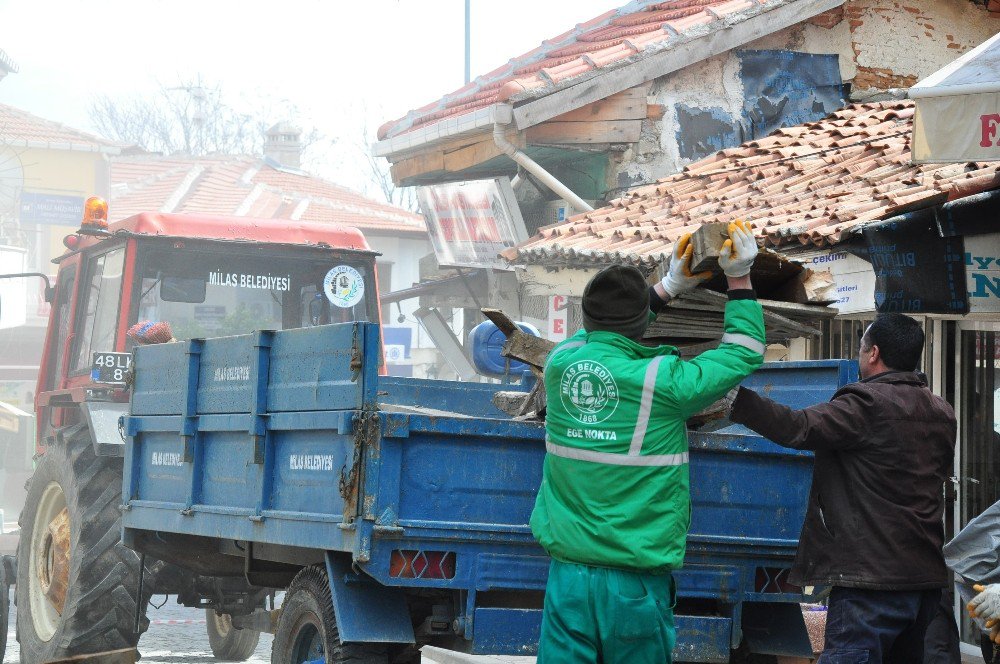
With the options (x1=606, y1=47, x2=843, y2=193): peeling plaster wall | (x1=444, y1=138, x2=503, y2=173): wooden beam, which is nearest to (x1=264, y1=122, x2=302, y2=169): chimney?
(x1=444, y1=138, x2=503, y2=173): wooden beam

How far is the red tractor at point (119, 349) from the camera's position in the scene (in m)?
8.12

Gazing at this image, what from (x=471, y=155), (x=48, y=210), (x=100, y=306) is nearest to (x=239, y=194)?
(x=48, y=210)

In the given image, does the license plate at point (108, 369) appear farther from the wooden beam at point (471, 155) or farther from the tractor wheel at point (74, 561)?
the wooden beam at point (471, 155)

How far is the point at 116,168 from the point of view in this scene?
4553 centimetres

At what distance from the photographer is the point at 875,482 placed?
5.16 metres

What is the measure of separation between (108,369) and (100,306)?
1.04 metres

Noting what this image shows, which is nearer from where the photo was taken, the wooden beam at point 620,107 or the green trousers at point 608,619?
the green trousers at point 608,619

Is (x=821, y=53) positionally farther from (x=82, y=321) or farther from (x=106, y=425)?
(x=106, y=425)

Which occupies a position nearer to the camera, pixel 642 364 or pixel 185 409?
pixel 642 364

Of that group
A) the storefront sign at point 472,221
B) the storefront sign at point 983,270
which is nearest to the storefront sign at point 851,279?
the storefront sign at point 983,270

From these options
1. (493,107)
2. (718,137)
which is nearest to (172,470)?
(493,107)

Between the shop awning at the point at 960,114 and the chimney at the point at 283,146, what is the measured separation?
4153cm

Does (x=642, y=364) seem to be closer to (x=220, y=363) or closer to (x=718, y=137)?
(x=220, y=363)

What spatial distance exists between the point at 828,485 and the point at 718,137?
10625 mm
